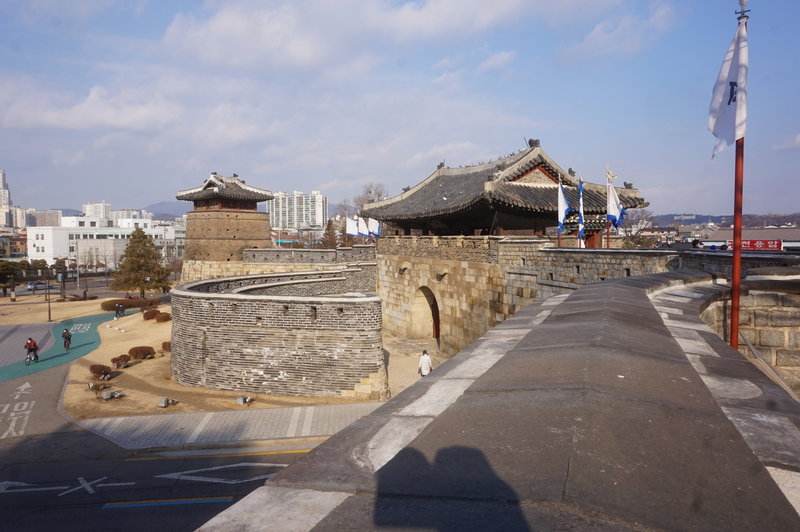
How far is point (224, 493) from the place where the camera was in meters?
9.27

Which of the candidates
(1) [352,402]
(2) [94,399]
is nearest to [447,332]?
(1) [352,402]

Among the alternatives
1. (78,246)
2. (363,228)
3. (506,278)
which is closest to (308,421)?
(506,278)

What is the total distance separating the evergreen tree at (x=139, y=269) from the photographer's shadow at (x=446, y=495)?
41.9 metres

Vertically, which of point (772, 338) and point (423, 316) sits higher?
point (772, 338)

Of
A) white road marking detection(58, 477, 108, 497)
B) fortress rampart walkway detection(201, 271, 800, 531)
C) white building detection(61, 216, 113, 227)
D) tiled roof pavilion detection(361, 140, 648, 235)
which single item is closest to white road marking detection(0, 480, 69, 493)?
white road marking detection(58, 477, 108, 497)

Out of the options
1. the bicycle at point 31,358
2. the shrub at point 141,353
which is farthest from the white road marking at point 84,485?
the bicycle at point 31,358

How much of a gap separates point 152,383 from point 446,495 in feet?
59.3

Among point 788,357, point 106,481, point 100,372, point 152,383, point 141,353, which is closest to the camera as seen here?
point 788,357

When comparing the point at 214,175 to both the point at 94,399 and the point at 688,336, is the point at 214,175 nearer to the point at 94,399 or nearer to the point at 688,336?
the point at 94,399

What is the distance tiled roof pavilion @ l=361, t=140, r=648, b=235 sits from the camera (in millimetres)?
17178

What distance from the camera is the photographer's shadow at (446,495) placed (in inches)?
53.3

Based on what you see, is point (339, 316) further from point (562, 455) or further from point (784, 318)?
point (562, 455)

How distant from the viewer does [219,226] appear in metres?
35.3

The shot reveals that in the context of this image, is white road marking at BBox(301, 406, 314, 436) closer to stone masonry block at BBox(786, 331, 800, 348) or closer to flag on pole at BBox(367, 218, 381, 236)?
stone masonry block at BBox(786, 331, 800, 348)
